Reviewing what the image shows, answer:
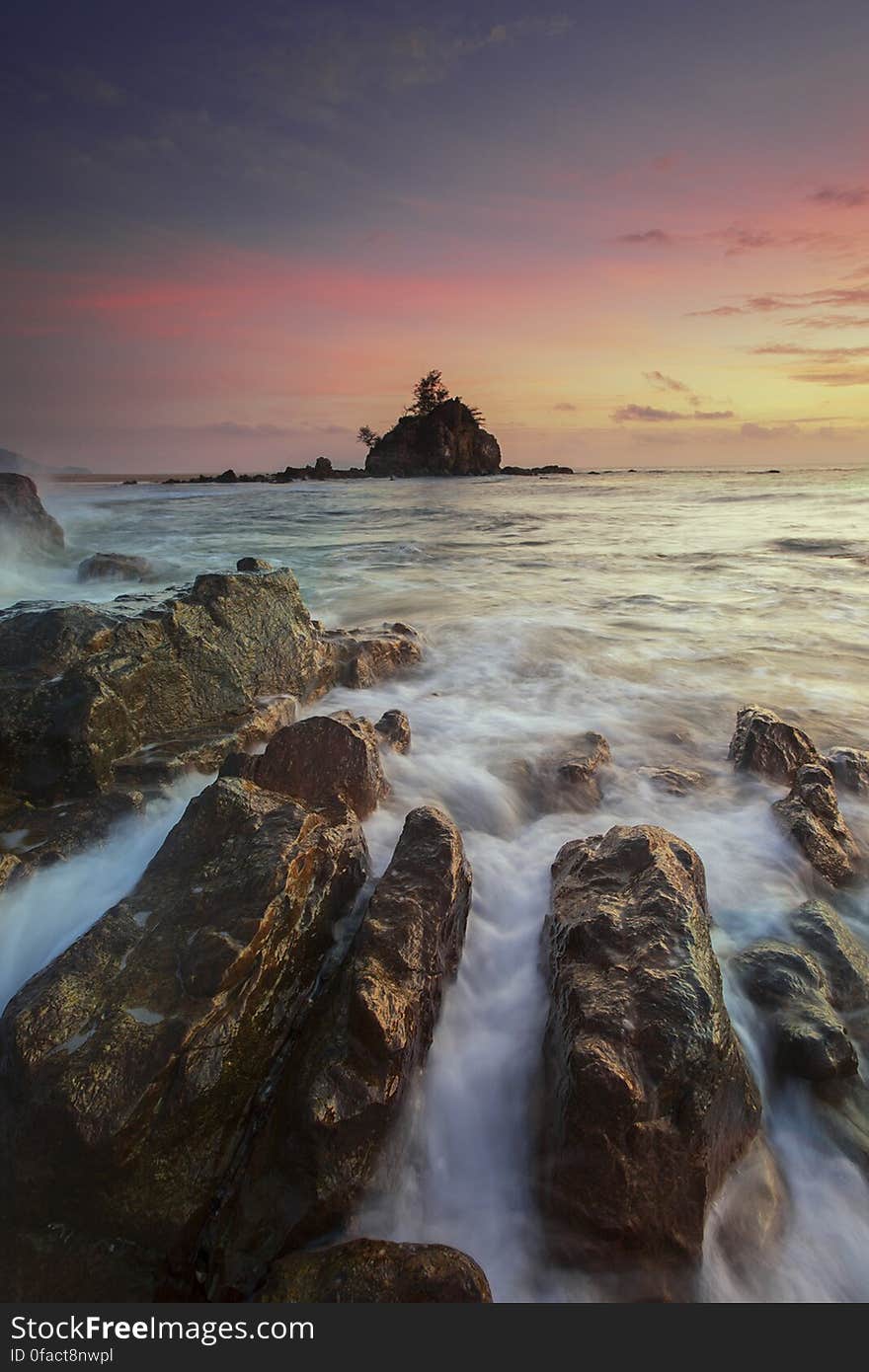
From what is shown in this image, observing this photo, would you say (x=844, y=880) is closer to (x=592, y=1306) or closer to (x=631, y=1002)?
(x=631, y=1002)

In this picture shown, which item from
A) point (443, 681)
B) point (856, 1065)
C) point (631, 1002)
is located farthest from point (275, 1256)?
point (443, 681)

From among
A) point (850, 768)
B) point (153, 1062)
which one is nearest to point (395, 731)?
point (153, 1062)

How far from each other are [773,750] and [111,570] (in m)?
10.6

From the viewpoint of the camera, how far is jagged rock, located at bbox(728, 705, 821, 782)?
5094mm

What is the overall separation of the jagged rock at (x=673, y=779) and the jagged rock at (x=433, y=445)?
86852 millimetres

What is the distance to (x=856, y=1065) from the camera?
292 centimetres

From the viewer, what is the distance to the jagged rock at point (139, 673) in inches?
162

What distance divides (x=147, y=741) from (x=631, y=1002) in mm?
3541

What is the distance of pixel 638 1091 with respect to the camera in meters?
2.26

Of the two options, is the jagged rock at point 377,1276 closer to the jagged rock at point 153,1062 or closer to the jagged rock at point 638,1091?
the jagged rock at point 153,1062

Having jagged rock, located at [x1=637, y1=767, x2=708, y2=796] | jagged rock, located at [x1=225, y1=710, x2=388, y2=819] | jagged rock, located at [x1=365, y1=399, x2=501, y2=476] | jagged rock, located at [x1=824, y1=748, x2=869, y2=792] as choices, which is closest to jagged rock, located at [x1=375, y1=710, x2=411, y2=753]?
jagged rock, located at [x1=225, y1=710, x2=388, y2=819]

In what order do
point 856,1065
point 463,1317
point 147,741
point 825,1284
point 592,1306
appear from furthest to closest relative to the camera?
point 147,741, point 856,1065, point 825,1284, point 592,1306, point 463,1317

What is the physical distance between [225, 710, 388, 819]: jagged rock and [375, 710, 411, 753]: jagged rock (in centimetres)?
104

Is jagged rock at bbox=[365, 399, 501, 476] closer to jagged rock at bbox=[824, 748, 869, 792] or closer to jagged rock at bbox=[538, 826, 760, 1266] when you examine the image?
jagged rock at bbox=[824, 748, 869, 792]
